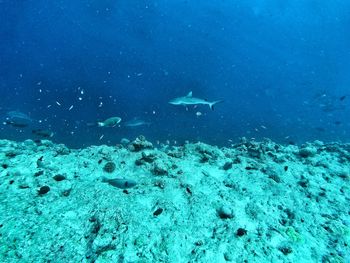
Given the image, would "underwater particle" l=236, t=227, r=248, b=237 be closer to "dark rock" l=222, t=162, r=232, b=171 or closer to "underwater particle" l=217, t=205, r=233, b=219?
"underwater particle" l=217, t=205, r=233, b=219

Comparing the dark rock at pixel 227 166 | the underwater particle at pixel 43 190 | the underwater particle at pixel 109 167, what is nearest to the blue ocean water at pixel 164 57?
the dark rock at pixel 227 166

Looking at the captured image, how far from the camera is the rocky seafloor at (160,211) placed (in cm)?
329

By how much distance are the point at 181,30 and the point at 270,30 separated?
A: 28.3m

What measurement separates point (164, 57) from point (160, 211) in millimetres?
54146

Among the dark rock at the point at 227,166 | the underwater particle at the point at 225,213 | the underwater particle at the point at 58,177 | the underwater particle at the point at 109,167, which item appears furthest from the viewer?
the dark rock at the point at 227,166

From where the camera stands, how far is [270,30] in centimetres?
6744

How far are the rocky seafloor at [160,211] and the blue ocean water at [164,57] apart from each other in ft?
66.7

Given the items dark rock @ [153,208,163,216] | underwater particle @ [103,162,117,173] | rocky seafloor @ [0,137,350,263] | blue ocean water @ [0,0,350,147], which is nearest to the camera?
rocky seafloor @ [0,137,350,263]

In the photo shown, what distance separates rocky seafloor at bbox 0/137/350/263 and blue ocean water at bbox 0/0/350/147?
20319 millimetres

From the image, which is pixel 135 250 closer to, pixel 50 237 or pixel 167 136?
pixel 50 237

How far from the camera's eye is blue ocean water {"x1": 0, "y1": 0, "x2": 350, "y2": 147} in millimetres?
35031

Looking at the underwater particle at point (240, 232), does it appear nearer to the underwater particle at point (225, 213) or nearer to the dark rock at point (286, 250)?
the underwater particle at point (225, 213)

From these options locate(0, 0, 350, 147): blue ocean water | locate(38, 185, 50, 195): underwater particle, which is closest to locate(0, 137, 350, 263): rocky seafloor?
locate(38, 185, 50, 195): underwater particle

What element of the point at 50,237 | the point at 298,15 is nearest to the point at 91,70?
the point at 50,237
